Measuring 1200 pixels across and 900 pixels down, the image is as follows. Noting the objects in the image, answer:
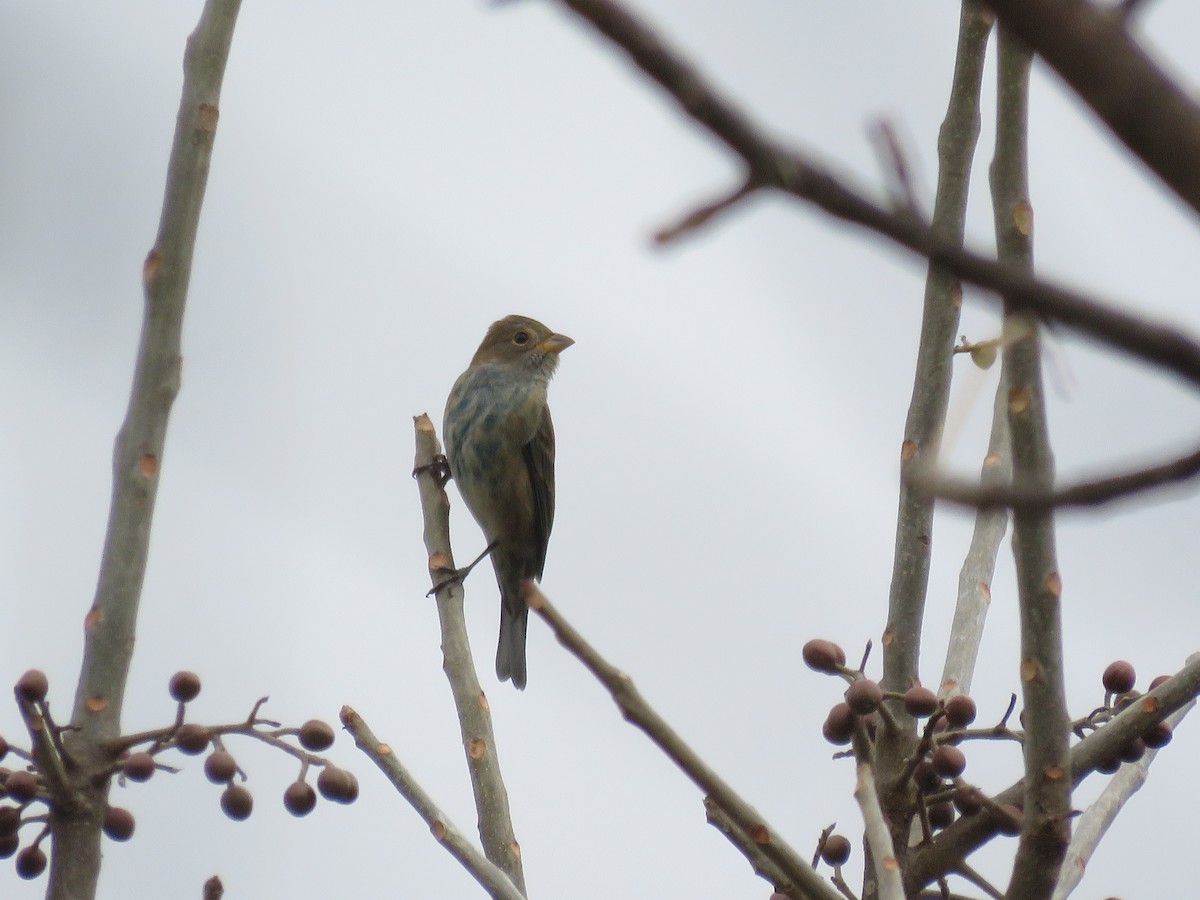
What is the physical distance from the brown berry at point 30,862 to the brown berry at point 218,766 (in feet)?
1.31

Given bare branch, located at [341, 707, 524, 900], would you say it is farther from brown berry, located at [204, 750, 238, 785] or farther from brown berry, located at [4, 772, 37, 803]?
brown berry, located at [4, 772, 37, 803]

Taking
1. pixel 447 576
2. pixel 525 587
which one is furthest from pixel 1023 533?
pixel 447 576

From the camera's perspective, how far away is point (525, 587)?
6.65ft

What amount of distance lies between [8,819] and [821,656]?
68.1 inches

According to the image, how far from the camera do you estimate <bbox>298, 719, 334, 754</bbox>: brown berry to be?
3.34 m

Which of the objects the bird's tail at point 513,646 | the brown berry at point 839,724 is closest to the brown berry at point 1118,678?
the brown berry at point 839,724

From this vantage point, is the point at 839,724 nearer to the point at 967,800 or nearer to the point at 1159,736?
the point at 967,800

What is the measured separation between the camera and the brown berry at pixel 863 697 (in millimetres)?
2869

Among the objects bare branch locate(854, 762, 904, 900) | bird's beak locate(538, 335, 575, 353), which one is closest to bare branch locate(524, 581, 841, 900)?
bare branch locate(854, 762, 904, 900)

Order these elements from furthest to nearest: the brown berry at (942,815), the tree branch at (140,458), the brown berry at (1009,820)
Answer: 1. the brown berry at (942,815)
2. the brown berry at (1009,820)
3. the tree branch at (140,458)

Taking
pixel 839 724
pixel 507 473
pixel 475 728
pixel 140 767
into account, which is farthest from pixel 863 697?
pixel 507 473

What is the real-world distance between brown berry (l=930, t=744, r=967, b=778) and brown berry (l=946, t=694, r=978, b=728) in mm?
85

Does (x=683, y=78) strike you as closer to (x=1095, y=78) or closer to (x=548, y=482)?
(x=1095, y=78)

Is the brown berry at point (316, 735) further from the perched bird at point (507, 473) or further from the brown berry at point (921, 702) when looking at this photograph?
the perched bird at point (507, 473)
